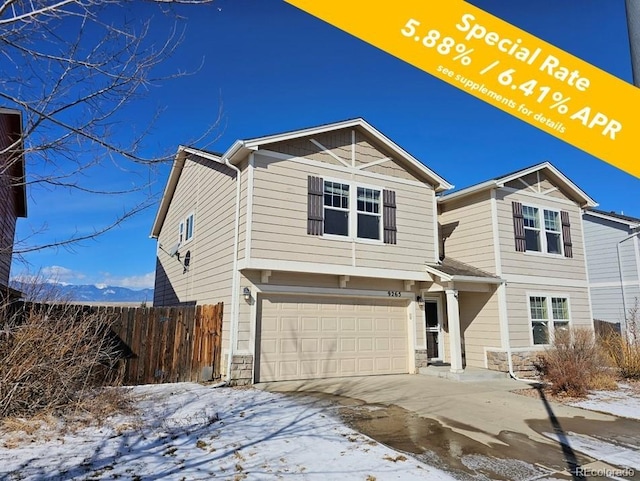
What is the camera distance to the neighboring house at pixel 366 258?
10.1m

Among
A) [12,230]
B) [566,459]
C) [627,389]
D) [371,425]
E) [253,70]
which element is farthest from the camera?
[12,230]

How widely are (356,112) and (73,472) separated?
10.2m

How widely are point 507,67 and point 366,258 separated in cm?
938

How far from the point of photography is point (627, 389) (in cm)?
998

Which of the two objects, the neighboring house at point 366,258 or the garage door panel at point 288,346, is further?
the garage door panel at point 288,346

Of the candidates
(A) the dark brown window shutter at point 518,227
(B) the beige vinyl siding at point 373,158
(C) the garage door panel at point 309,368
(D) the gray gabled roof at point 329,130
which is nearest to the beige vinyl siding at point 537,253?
(A) the dark brown window shutter at point 518,227

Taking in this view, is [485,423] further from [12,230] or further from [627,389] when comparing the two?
[12,230]

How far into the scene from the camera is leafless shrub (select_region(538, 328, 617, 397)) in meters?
9.05

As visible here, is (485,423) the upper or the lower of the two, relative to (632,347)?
lower

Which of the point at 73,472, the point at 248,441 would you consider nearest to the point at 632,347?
the point at 248,441

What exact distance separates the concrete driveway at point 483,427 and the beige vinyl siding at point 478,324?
7.46 ft

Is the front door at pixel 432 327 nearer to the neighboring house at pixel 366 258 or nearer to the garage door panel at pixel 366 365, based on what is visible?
the neighboring house at pixel 366 258

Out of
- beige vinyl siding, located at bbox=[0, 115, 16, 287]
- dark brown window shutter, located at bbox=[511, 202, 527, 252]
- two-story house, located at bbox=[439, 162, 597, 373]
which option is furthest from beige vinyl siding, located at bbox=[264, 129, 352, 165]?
beige vinyl siding, located at bbox=[0, 115, 16, 287]

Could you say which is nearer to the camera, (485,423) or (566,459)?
(566,459)
